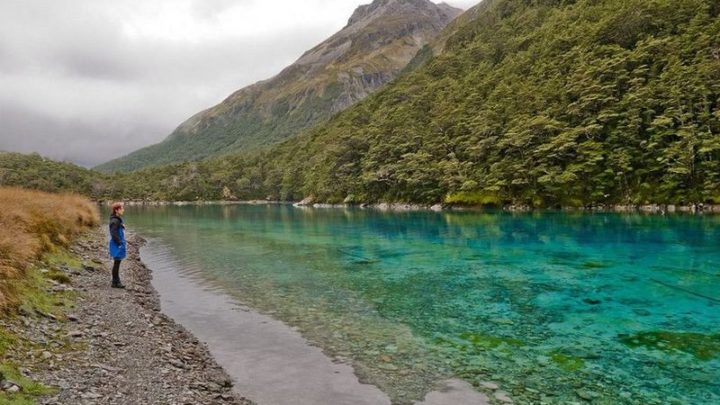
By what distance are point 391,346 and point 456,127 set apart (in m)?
99.6

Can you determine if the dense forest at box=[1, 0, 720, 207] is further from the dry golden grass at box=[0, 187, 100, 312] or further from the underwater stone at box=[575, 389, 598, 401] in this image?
the dry golden grass at box=[0, 187, 100, 312]

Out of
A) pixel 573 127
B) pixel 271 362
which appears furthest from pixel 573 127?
pixel 271 362

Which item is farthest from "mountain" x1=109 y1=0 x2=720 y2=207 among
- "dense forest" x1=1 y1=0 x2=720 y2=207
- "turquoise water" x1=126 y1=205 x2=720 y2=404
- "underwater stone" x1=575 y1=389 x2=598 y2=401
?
"underwater stone" x1=575 y1=389 x2=598 y2=401

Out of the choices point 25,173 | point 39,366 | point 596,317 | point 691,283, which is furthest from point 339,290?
point 25,173

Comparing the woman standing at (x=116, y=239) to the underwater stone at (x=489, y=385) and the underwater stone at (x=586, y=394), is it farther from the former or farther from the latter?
the underwater stone at (x=586, y=394)

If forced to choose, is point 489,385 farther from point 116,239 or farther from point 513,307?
point 116,239

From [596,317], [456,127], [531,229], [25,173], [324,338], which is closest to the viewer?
[324,338]

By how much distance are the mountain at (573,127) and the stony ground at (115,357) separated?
70.6m

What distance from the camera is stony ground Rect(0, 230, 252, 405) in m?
8.80

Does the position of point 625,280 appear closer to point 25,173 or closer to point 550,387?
point 550,387

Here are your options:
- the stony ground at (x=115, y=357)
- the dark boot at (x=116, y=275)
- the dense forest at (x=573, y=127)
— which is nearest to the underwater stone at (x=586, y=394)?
the stony ground at (x=115, y=357)

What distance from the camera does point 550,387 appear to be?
35.4ft

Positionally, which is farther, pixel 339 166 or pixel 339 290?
pixel 339 166

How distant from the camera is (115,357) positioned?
1106cm
